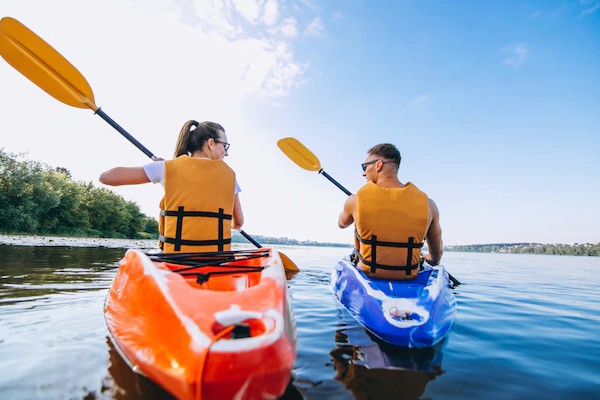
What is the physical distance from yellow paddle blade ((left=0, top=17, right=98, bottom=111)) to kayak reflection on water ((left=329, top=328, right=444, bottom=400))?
4767 millimetres

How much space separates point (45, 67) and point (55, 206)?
31.3 meters

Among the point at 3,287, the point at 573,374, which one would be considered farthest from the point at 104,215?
the point at 573,374

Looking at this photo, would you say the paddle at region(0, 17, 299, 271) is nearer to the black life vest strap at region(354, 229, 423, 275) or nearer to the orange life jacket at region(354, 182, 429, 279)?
the orange life jacket at region(354, 182, 429, 279)

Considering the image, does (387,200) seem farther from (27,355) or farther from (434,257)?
(27,355)

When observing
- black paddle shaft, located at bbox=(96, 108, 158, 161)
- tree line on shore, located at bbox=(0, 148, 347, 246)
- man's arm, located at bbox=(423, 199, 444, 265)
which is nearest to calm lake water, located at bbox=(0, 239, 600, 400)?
man's arm, located at bbox=(423, 199, 444, 265)

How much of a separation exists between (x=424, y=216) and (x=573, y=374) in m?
1.67

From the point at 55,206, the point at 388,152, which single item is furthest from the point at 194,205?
the point at 55,206

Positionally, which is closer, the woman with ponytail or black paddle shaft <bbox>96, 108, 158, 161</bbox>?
the woman with ponytail

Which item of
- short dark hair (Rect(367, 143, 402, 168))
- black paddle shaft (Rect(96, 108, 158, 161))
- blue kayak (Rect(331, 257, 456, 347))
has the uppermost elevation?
black paddle shaft (Rect(96, 108, 158, 161))

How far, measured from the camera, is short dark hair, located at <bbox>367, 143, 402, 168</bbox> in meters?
3.93

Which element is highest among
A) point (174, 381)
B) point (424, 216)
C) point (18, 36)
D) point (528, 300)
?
point (18, 36)

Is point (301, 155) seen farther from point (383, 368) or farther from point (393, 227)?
point (383, 368)

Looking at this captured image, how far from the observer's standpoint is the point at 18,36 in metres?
4.25

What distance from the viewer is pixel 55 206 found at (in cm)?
2914
